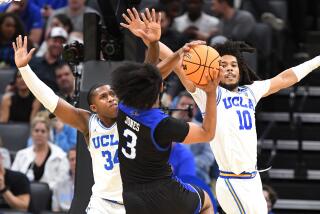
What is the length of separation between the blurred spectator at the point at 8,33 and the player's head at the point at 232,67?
17.3 feet

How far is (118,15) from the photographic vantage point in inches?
406

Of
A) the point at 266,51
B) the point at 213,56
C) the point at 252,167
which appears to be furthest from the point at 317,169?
the point at 213,56

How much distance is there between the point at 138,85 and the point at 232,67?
1.41m

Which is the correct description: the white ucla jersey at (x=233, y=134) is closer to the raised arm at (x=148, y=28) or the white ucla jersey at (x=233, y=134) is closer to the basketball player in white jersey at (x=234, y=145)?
the basketball player in white jersey at (x=234, y=145)

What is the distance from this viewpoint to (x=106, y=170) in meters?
8.77

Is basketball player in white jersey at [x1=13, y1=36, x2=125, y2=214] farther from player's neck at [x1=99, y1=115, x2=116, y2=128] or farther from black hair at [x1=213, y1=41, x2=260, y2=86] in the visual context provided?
black hair at [x1=213, y1=41, x2=260, y2=86]

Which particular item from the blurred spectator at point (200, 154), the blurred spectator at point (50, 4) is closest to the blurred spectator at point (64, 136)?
the blurred spectator at point (200, 154)

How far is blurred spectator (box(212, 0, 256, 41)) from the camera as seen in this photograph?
1324 cm

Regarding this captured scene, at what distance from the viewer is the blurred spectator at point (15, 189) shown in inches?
453

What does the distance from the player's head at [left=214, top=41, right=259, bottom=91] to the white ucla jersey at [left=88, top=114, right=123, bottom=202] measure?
1.00 m

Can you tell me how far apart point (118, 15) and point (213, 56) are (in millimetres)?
2326

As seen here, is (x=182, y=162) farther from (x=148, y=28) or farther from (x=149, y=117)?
(x=149, y=117)

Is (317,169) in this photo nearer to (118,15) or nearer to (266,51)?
(266,51)

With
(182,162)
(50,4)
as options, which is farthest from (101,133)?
(50,4)
